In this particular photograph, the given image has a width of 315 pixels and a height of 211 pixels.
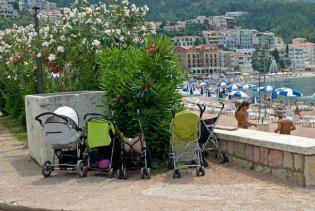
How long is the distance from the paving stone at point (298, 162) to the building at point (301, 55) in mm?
160231

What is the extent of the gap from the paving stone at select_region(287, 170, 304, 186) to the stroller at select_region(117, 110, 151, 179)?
1.70m

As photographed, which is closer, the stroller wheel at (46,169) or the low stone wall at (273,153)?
the low stone wall at (273,153)

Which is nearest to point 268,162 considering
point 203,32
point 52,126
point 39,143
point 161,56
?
point 161,56

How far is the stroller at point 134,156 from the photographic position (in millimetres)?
6277

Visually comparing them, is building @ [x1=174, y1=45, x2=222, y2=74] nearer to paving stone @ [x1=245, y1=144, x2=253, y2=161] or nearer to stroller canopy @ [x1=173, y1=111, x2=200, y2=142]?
paving stone @ [x1=245, y1=144, x2=253, y2=161]

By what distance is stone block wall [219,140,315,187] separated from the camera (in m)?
5.54

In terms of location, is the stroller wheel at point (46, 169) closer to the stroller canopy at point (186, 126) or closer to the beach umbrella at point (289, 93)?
the stroller canopy at point (186, 126)

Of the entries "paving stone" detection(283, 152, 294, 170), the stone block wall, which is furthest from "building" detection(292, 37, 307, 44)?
"paving stone" detection(283, 152, 294, 170)

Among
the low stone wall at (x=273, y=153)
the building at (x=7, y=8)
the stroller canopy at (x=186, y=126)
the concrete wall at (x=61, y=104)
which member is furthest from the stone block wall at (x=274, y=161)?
the building at (x=7, y=8)

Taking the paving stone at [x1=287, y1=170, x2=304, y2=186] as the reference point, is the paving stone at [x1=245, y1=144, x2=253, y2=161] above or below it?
above

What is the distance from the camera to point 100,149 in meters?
6.58

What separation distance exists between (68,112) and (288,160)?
294 cm

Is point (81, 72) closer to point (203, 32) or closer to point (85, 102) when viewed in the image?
point (85, 102)

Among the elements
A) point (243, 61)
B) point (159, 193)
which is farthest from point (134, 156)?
point (243, 61)
